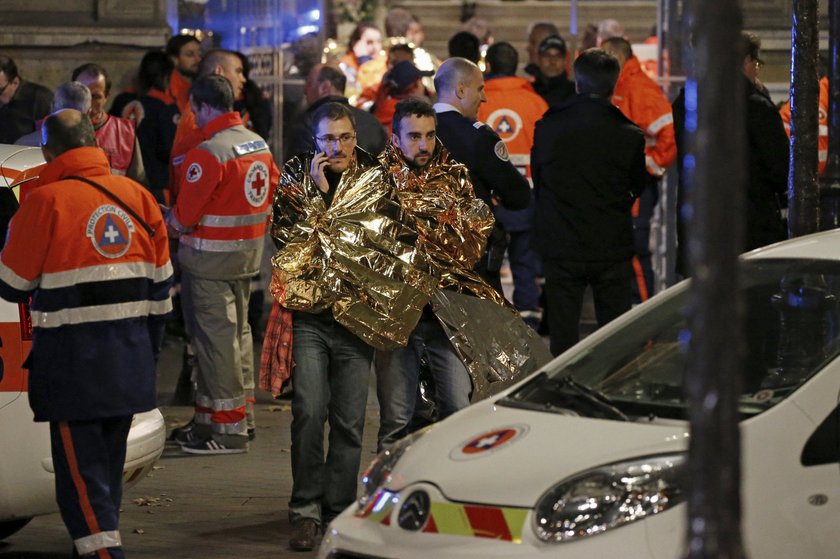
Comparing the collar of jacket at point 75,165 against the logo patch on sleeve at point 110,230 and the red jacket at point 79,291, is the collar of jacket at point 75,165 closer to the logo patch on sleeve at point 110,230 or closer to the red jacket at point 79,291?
the red jacket at point 79,291

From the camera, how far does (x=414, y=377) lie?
7.40 meters

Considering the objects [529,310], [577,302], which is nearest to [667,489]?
[577,302]

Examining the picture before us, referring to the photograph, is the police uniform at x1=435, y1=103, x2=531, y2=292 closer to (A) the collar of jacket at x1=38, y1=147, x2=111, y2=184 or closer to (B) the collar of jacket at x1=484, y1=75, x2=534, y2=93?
(A) the collar of jacket at x1=38, y1=147, x2=111, y2=184

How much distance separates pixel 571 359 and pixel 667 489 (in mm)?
1095

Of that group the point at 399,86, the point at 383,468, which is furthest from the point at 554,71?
the point at 383,468

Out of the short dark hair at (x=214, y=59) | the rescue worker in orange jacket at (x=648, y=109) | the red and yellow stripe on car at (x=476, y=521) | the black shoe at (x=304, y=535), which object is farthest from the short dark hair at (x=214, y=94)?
the red and yellow stripe on car at (x=476, y=521)

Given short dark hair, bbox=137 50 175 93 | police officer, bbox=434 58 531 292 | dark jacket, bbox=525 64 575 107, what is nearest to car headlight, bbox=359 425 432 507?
police officer, bbox=434 58 531 292

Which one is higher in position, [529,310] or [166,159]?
[166,159]

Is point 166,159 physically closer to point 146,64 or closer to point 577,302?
point 146,64

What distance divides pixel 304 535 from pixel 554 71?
7.06 metres

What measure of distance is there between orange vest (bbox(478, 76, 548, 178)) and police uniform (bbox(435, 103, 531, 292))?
3.49 metres

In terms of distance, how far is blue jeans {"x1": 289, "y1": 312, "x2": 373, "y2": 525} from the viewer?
22.5ft

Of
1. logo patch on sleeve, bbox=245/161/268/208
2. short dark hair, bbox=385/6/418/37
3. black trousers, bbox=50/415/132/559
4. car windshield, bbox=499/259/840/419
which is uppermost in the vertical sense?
short dark hair, bbox=385/6/418/37

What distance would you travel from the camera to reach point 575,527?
4531 mm
